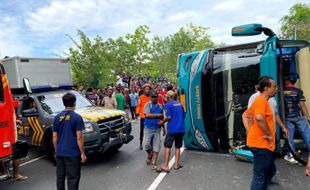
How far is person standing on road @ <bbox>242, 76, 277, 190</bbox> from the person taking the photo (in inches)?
134

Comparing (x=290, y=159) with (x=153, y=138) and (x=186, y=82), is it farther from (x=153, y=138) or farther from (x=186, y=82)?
(x=153, y=138)

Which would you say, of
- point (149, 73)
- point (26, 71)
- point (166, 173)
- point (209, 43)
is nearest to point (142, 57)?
point (149, 73)

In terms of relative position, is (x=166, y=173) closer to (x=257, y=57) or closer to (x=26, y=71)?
(x=257, y=57)

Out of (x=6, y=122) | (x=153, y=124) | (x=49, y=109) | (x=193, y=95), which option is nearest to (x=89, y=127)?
(x=153, y=124)

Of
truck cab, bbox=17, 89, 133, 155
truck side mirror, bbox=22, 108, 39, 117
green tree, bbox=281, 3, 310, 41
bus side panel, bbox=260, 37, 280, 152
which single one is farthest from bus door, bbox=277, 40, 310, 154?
green tree, bbox=281, 3, 310, 41

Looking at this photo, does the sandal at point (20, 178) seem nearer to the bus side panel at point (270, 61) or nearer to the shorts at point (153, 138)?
the shorts at point (153, 138)

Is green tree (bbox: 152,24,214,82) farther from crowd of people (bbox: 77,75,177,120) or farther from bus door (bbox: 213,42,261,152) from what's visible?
bus door (bbox: 213,42,261,152)

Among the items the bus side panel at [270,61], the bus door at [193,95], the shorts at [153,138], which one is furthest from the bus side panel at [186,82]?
the bus side panel at [270,61]

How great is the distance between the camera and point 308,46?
5.75 metres

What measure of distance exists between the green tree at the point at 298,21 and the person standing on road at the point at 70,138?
26.1 m

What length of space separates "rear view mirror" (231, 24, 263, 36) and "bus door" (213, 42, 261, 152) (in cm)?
56

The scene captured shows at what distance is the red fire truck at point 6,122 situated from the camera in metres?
4.53

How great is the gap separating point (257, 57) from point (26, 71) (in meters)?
5.68

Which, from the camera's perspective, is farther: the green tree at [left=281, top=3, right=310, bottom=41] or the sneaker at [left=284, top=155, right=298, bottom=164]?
the green tree at [left=281, top=3, right=310, bottom=41]
